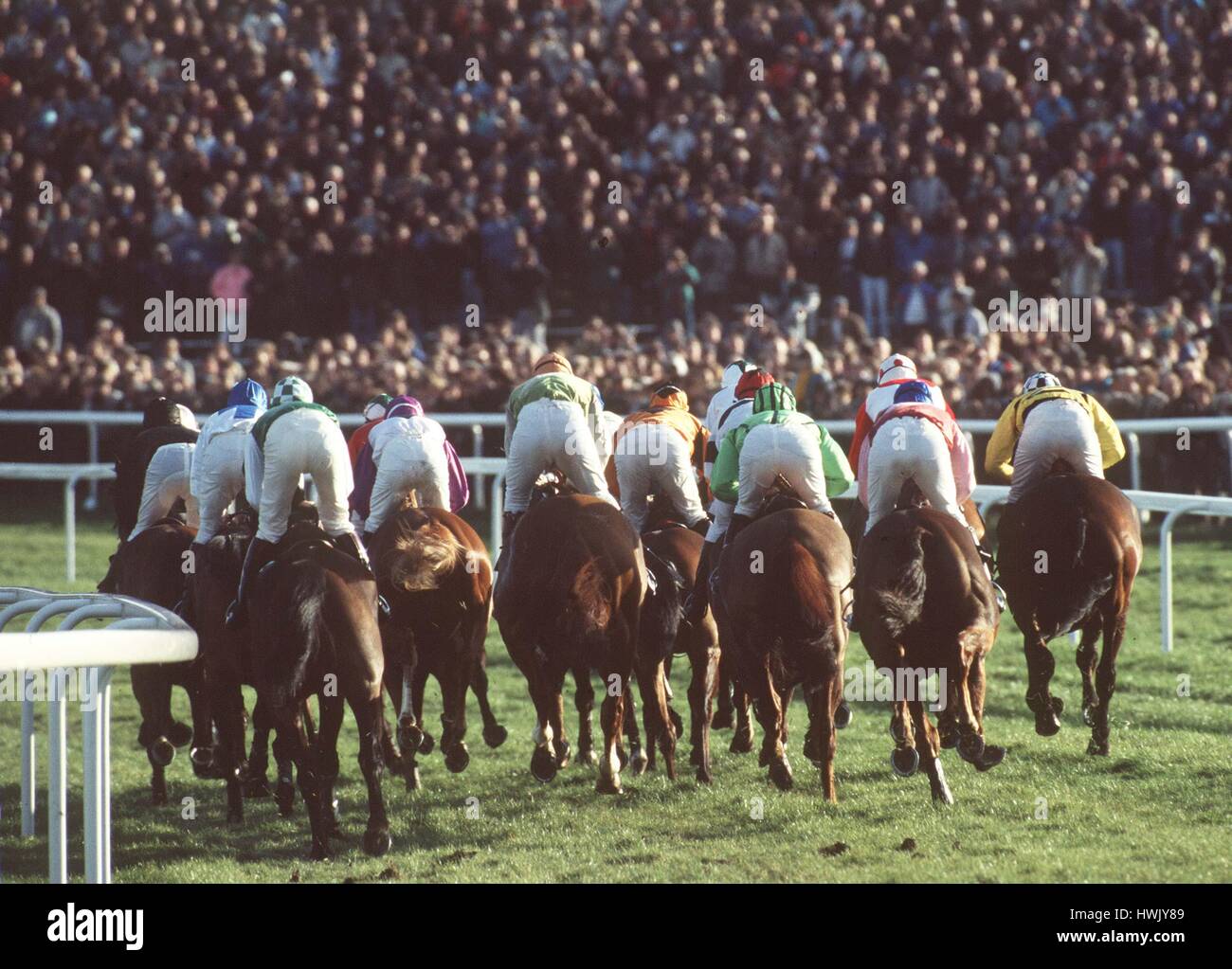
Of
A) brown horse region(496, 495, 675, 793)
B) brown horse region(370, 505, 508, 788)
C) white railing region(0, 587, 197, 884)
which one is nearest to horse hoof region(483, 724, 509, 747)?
brown horse region(370, 505, 508, 788)

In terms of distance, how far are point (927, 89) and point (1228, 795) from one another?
12718 millimetres

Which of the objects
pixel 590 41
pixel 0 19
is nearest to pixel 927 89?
pixel 590 41

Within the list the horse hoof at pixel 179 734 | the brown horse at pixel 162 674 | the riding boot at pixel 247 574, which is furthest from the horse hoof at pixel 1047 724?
the horse hoof at pixel 179 734

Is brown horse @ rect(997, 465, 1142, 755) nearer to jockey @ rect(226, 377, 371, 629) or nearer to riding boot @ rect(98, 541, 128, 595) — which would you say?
jockey @ rect(226, 377, 371, 629)

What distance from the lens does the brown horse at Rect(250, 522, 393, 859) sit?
6.87 m

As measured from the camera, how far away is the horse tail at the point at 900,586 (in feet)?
24.1

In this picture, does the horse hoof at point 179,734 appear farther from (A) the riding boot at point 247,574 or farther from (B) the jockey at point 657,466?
(B) the jockey at point 657,466

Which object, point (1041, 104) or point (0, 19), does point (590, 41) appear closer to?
point (1041, 104)

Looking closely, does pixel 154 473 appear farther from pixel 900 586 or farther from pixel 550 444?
pixel 900 586

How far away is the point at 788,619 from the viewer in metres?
7.41

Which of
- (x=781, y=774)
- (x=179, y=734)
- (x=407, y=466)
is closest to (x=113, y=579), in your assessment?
(x=179, y=734)

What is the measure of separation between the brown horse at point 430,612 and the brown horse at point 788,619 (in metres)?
1.13

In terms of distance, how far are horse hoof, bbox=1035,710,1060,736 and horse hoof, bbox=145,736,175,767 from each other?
12.3ft

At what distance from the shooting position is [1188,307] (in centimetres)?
1691
